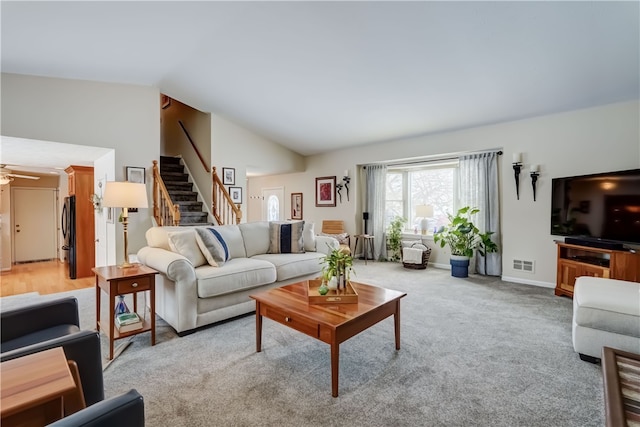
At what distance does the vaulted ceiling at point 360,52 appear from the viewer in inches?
112

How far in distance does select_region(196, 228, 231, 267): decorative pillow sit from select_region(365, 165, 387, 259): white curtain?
13.3 ft

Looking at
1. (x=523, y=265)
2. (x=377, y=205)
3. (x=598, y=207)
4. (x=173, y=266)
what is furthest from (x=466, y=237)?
(x=173, y=266)

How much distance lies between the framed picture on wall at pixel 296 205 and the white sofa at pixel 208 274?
402cm

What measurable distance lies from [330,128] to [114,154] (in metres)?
3.59

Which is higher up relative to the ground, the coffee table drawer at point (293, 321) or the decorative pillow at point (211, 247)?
the decorative pillow at point (211, 247)

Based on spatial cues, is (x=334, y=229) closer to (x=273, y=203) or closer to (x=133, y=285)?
(x=273, y=203)

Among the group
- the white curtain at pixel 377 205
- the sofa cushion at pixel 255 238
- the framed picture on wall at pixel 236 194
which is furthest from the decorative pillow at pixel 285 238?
the white curtain at pixel 377 205

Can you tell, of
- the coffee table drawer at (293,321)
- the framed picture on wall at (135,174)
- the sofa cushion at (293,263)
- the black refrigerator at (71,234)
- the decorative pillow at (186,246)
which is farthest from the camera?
the black refrigerator at (71,234)

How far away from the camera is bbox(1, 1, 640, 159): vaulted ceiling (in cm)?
286

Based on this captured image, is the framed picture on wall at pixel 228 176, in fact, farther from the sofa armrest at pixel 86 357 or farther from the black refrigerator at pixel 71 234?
the sofa armrest at pixel 86 357

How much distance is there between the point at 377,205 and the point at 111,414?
614cm

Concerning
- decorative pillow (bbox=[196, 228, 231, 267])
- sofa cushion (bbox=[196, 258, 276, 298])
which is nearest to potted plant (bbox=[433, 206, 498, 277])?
sofa cushion (bbox=[196, 258, 276, 298])

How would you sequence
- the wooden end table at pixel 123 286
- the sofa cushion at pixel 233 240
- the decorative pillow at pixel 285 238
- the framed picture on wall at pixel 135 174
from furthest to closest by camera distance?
the framed picture on wall at pixel 135 174 → the decorative pillow at pixel 285 238 → the sofa cushion at pixel 233 240 → the wooden end table at pixel 123 286

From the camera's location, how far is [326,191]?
292 inches
